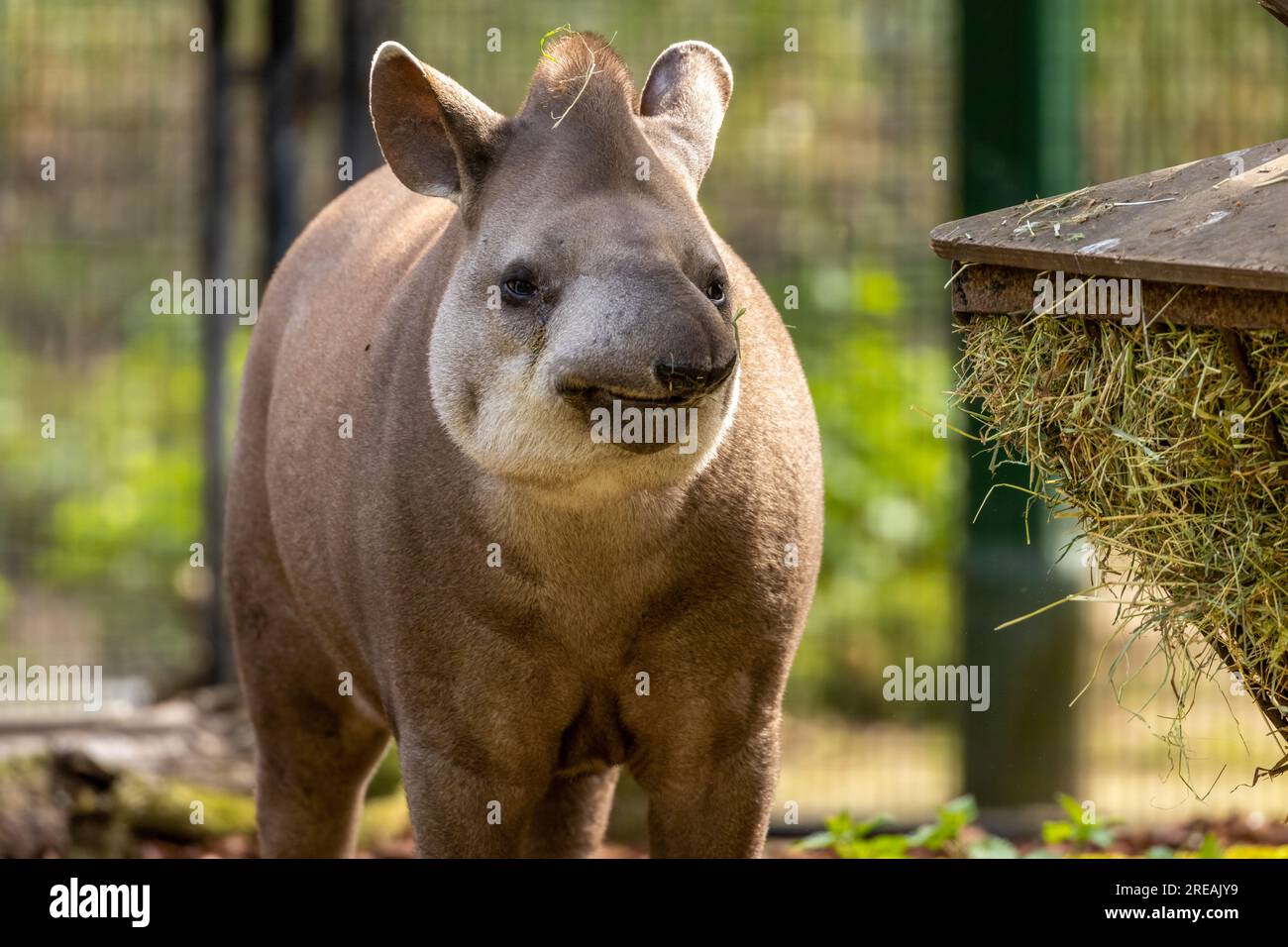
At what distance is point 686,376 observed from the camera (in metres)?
3.69

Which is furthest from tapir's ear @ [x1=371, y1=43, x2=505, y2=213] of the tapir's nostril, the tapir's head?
the tapir's nostril

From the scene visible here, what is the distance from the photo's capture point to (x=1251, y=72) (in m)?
8.23

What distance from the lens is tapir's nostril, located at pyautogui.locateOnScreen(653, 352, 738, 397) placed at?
368cm

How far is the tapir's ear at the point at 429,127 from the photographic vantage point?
4.36 m

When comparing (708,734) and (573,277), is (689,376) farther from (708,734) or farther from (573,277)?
Result: (708,734)

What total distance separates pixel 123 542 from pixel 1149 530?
22.3ft

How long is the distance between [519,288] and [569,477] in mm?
446

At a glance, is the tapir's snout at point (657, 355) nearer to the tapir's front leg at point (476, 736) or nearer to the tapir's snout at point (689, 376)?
the tapir's snout at point (689, 376)

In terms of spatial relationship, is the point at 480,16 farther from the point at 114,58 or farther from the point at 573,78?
the point at 573,78

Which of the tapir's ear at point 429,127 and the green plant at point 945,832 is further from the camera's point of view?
the green plant at point 945,832

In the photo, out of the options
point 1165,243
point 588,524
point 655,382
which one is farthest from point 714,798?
point 1165,243

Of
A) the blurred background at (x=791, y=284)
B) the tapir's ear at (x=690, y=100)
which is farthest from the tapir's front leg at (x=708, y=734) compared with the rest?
the blurred background at (x=791, y=284)

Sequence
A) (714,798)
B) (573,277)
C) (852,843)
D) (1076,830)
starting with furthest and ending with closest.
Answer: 1. (852,843)
2. (1076,830)
3. (714,798)
4. (573,277)

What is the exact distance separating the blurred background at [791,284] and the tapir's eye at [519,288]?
3881 mm
